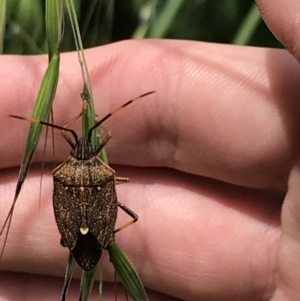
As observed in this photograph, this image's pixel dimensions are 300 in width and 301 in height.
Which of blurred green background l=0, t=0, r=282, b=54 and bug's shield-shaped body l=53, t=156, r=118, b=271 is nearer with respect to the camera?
bug's shield-shaped body l=53, t=156, r=118, b=271

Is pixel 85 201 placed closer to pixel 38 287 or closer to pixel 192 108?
pixel 192 108

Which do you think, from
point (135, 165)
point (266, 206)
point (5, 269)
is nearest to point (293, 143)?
point (266, 206)

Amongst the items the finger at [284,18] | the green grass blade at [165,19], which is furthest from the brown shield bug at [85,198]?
the green grass blade at [165,19]

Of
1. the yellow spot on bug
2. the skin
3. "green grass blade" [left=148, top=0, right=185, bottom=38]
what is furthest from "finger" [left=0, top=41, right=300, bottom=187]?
the yellow spot on bug

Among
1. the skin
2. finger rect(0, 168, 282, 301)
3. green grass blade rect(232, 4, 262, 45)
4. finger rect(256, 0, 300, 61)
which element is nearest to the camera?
finger rect(256, 0, 300, 61)

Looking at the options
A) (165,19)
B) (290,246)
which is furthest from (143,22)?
(290,246)

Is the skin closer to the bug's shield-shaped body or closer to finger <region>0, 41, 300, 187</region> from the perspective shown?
finger <region>0, 41, 300, 187</region>

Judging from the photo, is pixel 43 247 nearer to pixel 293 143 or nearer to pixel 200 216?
pixel 200 216
